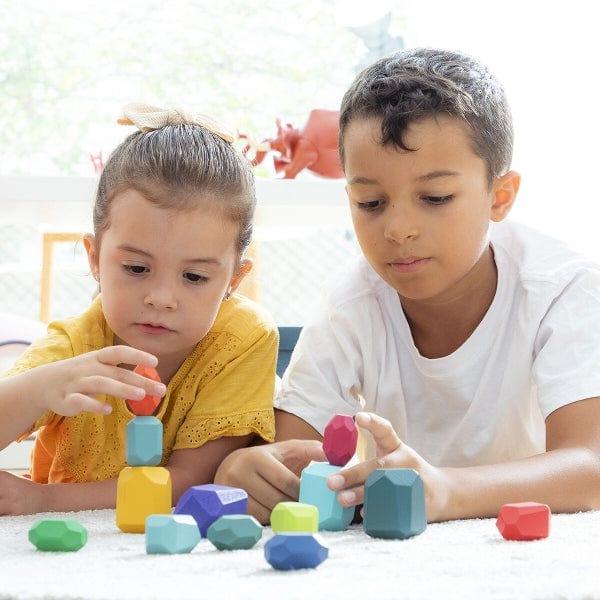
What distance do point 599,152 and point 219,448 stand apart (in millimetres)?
1854

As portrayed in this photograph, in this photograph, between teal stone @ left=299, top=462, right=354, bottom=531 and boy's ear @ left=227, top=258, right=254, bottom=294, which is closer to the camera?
teal stone @ left=299, top=462, right=354, bottom=531

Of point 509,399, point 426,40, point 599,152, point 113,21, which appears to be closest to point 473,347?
point 509,399

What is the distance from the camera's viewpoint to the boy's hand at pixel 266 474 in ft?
3.11

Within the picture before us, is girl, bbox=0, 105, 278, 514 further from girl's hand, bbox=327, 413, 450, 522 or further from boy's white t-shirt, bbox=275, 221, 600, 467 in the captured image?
girl's hand, bbox=327, 413, 450, 522

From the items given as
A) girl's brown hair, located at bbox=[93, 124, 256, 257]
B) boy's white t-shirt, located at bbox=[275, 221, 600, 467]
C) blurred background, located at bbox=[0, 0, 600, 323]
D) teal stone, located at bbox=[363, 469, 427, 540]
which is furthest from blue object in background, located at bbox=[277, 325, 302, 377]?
blurred background, located at bbox=[0, 0, 600, 323]

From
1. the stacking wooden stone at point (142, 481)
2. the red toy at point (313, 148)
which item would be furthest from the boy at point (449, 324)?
the red toy at point (313, 148)

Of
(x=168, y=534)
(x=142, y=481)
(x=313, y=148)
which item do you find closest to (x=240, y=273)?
(x=142, y=481)

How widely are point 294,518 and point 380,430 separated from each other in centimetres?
12

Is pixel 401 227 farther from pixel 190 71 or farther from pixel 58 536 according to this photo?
pixel 190 71

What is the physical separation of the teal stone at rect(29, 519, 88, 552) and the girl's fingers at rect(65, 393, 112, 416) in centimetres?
13

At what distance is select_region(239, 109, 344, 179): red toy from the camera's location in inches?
79.7

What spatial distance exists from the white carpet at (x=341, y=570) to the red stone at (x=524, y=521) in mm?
13

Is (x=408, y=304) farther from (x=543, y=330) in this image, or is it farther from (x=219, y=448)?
(x=219, y=448)

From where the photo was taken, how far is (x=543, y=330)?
115 cm
